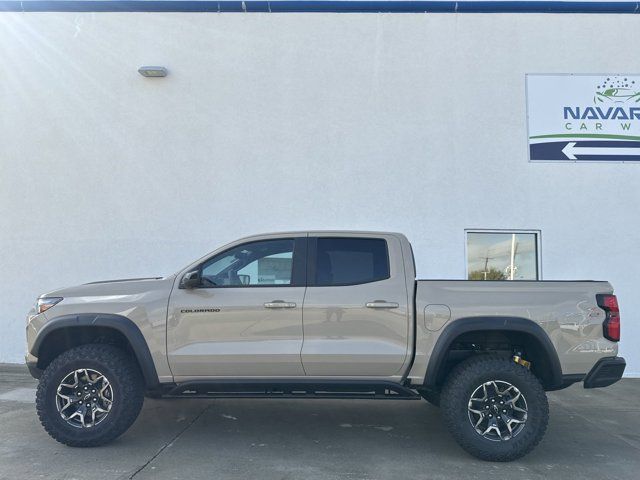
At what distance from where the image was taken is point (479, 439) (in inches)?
168

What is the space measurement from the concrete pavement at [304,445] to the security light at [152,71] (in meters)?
5.17

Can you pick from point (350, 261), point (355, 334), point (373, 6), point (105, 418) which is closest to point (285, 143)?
point (373, 6)

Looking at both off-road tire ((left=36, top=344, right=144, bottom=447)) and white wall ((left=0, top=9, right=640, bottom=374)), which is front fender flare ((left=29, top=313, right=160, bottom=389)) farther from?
white wall ((left=0, top=9, right=640, bottom=374))

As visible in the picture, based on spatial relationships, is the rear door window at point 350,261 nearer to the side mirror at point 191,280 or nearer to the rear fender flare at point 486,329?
the rear fender flare at point 486,329

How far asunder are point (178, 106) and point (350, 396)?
5.91 m

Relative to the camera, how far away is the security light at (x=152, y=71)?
8.27m

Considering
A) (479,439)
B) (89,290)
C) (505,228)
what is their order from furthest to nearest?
(505,228) → (89,290) → (479,439)

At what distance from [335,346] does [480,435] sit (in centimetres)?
143

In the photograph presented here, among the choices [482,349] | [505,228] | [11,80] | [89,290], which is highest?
[11,80]

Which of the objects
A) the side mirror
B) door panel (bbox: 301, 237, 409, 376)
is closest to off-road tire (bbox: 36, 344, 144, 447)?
the side mirror

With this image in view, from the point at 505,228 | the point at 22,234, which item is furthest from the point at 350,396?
the point at 22,234

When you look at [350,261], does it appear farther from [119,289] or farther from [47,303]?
[47,303]

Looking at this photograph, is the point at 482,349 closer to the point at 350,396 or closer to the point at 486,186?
the point at 350,396

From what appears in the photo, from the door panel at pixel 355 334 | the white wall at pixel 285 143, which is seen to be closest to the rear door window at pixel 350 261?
the door panel at pixel 355 334
